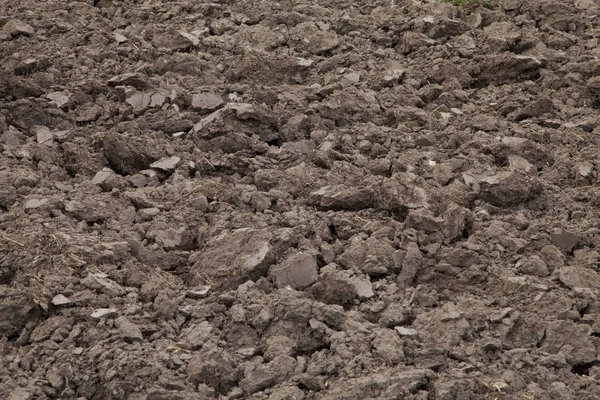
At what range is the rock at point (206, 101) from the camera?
196 inches

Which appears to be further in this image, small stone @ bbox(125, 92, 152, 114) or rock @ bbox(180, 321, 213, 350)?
small stone @ bbox(125, 92, 152, 114)

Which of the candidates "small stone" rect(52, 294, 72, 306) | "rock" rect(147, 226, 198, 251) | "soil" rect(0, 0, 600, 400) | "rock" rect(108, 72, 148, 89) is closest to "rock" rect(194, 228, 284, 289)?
"soil" rect(0, 0, 600, 400)

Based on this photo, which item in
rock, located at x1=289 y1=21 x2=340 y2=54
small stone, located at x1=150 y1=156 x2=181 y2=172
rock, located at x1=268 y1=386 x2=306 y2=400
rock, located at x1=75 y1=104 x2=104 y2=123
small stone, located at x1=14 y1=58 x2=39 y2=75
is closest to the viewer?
rock, located at x1=268 y1=386 x2=306 y2=400

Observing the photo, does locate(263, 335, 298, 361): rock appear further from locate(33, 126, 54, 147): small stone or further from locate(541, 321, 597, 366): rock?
locate(33, 126, 54, 147): small stone

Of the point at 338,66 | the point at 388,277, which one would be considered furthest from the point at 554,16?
the point at 388,277

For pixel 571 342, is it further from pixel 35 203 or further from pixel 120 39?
pixel 120 39

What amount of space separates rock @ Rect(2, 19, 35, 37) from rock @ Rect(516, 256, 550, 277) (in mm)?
3309

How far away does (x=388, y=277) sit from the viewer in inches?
154

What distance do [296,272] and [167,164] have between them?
110 centimetres

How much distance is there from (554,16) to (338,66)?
1580mm

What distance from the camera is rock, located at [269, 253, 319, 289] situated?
380 cm

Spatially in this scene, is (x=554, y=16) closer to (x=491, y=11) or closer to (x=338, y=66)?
(x=491, y=11)

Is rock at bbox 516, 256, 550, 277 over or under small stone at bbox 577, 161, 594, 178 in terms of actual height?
under

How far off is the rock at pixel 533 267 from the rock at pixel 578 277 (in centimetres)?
7
